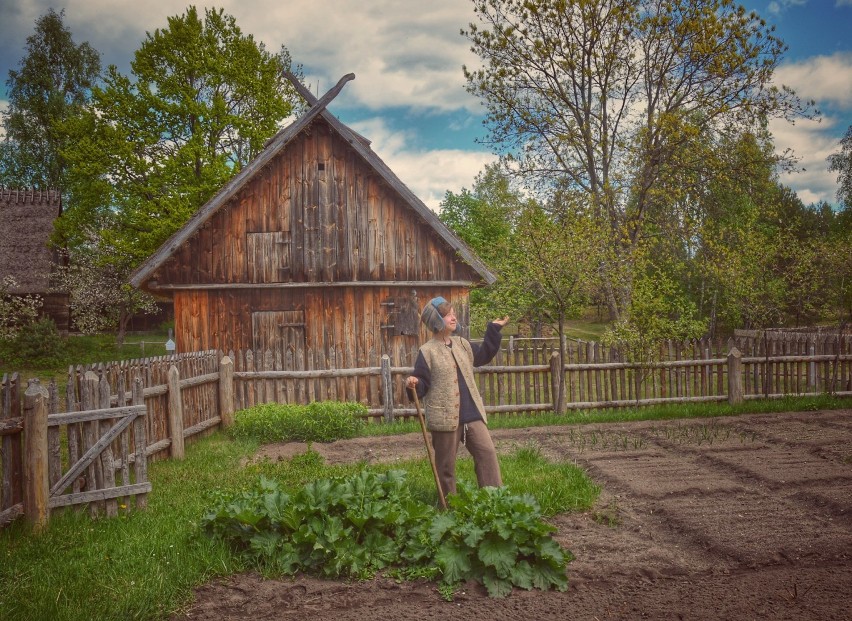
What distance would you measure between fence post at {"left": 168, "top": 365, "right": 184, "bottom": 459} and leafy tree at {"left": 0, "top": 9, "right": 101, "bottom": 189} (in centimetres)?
2453

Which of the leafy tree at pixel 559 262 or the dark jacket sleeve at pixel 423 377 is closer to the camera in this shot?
the dark jacket sleeve at pixel 423 377

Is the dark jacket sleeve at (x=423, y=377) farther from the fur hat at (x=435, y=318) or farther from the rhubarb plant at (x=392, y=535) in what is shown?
the rhubarb plant at (x=392, y=535)

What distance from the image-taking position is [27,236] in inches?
1121

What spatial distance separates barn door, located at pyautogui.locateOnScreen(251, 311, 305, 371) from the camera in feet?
Result: 41.5

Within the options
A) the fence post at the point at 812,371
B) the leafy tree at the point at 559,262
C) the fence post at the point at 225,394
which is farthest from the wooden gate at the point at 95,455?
the fence post at the point at 812,371

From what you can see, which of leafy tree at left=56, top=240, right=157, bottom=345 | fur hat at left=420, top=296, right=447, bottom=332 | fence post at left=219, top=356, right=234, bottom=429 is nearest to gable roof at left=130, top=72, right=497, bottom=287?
fence post at left=219, top=356, right=234, bottom=429

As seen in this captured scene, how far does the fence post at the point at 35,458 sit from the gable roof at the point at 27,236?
25473 mm

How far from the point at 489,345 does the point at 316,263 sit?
7256 mm

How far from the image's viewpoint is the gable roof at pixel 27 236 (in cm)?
2772

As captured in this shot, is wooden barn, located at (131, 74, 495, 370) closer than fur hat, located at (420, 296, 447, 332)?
No

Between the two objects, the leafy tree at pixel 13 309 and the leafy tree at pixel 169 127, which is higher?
the leafy tree at pixel 169 127

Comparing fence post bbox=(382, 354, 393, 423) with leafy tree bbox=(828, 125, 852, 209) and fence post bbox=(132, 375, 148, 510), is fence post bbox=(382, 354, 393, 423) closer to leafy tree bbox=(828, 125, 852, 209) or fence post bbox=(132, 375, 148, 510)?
fence post bbox=(132, 375, 148, 510)

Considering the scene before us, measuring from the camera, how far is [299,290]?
501 inches

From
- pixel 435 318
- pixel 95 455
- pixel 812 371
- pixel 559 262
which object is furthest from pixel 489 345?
pixel 812 371
